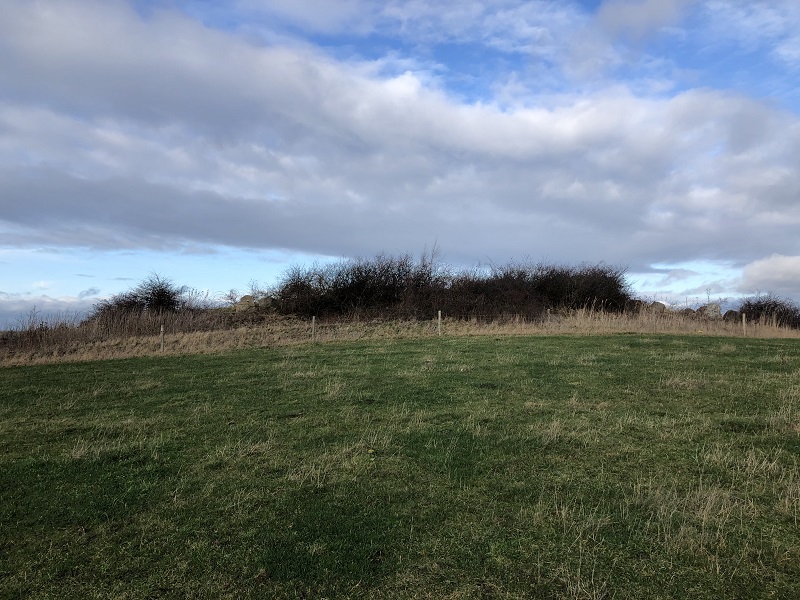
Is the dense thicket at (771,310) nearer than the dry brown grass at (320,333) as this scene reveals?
No

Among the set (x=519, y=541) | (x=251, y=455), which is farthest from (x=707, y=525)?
(x=251, y=455)

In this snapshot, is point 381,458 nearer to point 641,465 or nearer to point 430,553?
point 430,553

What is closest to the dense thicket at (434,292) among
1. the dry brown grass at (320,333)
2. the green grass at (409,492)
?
the dry brown grass at (320,333)

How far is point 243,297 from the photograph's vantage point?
3731 centimetres

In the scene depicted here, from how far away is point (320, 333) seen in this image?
26031 millimetres

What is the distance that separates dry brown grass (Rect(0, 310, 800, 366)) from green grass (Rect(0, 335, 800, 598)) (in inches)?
407

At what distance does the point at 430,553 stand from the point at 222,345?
63.4 feet

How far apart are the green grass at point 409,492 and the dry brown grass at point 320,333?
10.3m

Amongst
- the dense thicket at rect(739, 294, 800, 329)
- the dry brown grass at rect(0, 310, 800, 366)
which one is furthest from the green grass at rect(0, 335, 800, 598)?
the dense thicket at rect(739, 294, 800, 329)

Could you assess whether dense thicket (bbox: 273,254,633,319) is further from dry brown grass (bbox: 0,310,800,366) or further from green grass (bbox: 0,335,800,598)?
green grass (bbox: 0,335,800,598)

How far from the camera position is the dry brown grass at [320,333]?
20234 millimetres

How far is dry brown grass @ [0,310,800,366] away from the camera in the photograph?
20234mm

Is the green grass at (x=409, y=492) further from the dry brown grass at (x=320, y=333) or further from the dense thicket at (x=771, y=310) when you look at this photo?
the dense thicket at (x=771, y=310)

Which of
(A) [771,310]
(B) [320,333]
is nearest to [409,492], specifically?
(B) [320,333]
